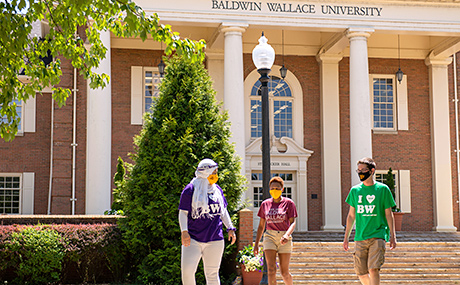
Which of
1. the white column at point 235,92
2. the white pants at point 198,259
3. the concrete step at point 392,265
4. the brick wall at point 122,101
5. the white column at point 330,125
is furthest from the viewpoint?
the white column at point 330,125

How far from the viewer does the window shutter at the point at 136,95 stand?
24.2 m

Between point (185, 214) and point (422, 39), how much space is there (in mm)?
20421

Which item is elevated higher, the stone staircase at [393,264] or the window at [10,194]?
the window at [10,194]

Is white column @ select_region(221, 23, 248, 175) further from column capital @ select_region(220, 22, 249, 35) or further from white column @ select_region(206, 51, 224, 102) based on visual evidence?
white column @ select_region(206, 51, 224, 102)

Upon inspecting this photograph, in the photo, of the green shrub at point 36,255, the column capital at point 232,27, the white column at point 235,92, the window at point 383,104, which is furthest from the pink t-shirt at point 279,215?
the window at point 383,104

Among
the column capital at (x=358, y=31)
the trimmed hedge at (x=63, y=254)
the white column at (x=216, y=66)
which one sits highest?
the column capital at (x=358, y=31)

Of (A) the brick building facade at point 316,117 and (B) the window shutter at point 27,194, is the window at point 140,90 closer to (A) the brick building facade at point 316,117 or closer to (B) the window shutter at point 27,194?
(A) the brick building facade at point 316,117

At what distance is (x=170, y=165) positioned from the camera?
45.8 feet

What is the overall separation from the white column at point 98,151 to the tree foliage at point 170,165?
230 inches

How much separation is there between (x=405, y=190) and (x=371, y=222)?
58.0ft

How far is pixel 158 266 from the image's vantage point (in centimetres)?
1368

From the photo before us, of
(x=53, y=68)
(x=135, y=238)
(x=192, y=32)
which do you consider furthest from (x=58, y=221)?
(x=192, y=32)

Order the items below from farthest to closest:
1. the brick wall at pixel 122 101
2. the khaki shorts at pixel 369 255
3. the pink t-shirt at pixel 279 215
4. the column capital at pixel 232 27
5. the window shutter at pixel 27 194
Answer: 1. the brick wall at pixel 122 101
2. the window shutter at pixel 27 194
3. the column capital at pixel 232 27
4. the pink t-shirt at pixel 279 215
5. the khaki shorts at pixel 369 255

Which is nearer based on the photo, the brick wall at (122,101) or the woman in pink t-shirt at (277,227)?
the woman in pink t-shirt at (277,227)
